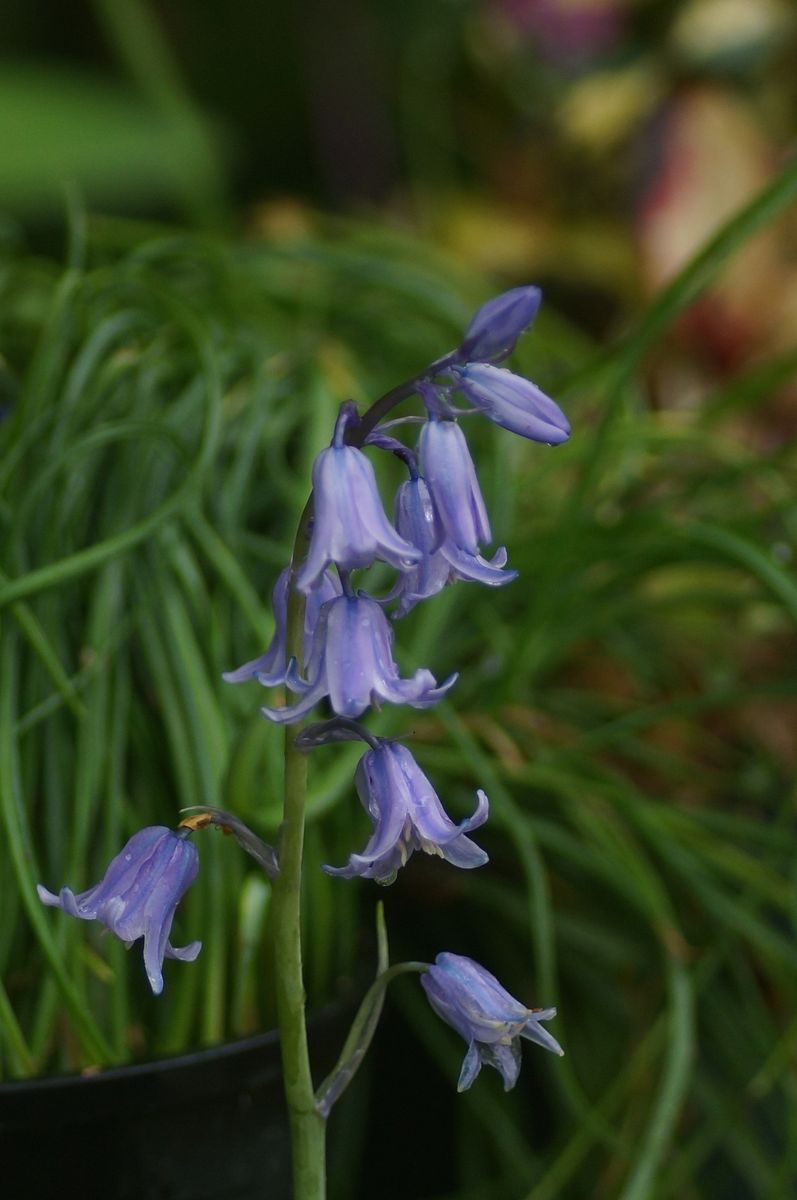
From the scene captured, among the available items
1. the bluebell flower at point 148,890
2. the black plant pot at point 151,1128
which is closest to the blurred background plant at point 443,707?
the black plant pot at point 151,1128

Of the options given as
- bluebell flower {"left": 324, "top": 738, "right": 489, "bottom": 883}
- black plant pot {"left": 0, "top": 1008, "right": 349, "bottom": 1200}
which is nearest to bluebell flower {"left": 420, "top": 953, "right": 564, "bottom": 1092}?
bluebell flower {"left": 324, "top": 738, "right": 489, "bottom": 883}

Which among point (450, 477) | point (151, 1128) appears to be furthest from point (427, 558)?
point (151, 1128)

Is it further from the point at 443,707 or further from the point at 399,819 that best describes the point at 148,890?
the point at 443,707

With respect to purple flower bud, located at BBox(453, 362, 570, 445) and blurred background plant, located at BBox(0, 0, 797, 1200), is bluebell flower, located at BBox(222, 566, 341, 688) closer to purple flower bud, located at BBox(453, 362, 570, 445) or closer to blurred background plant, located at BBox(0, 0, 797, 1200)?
purple flower bud, located at BBox(453, 362, 570, 445)

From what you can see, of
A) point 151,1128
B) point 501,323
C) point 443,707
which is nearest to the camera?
point 501,323

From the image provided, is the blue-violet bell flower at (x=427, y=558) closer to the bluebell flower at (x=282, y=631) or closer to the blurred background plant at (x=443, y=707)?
the bluebell flower at (x=282, y=631)

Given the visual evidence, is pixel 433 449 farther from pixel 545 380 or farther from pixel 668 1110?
pixel 545 380

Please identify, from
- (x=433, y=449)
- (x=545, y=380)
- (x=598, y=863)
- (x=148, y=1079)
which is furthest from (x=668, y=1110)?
(x=545, y=380)
